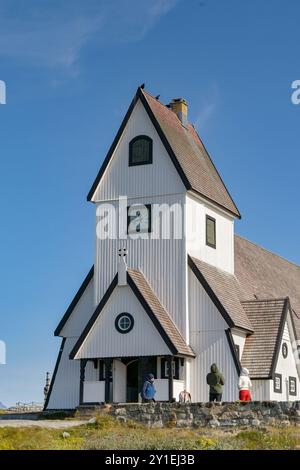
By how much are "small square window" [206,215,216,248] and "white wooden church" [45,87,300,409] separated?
1.9 inches

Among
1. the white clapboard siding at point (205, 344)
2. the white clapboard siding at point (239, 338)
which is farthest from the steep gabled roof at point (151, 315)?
the white clapboard siding at point (239, 338)

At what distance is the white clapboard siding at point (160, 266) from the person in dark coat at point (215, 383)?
396 centimetres

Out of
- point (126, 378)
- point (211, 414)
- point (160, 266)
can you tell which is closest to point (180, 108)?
point (160, 266)

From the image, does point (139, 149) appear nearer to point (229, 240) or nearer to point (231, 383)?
point (229, 240)

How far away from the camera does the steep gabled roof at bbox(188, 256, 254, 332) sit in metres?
43.5

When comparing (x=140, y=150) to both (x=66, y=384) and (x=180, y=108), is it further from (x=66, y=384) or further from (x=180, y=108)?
(x=66, y=384)

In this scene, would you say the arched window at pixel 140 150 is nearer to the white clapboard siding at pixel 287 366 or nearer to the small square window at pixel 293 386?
the white clapboard siding at pixel 287 366

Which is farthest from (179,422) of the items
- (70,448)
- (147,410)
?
(70,448)

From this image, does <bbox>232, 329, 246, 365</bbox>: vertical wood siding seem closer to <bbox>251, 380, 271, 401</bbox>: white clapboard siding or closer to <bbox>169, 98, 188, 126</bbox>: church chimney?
<bbox>251, 380, 271, 401</bbox>: white clapboard siding

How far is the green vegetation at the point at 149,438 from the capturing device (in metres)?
27.8

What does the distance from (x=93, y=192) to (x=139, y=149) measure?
308 centimetres

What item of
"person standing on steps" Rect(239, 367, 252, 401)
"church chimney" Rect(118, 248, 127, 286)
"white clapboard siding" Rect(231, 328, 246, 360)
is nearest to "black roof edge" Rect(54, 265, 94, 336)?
"church chimney" Rect(118, 248, 127, 286)

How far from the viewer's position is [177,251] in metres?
44.4

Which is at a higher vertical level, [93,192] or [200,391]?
[93,192]
